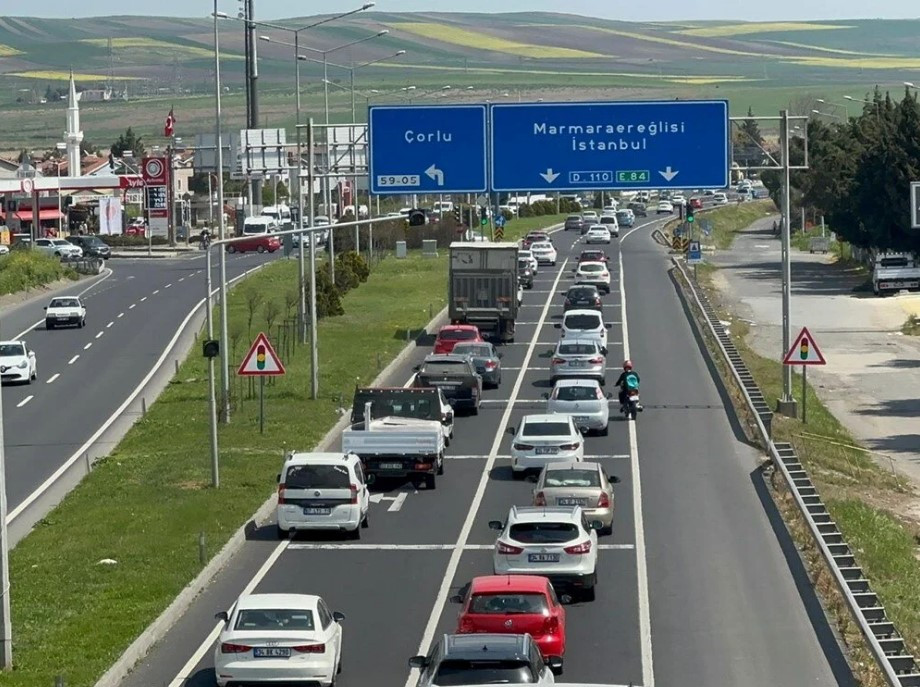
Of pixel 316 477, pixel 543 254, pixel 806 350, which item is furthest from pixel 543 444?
pixel 543 254

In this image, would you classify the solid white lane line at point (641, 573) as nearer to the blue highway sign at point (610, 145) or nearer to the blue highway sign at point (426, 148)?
the blue highway sign at point (610, 145)

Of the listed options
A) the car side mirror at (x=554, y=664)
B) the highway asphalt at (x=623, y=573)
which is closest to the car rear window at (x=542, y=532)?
the highway asphalt at (x=623, y=573)

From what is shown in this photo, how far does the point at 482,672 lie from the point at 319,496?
12.9m

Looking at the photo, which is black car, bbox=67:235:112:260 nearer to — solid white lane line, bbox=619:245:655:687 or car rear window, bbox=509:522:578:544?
solid white lane line, bbox=619:245:655:687

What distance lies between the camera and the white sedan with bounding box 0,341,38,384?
53.9 meters

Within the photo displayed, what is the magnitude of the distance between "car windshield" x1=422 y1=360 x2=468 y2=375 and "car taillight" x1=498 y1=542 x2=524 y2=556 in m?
20.7

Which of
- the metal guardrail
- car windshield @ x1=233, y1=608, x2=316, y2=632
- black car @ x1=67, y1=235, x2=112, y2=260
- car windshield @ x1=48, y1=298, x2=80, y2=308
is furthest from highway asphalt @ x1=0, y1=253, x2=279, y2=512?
car windshield @ x1=233, y1=608, x2=316, y2=632

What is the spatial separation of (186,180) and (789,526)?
5726 inches

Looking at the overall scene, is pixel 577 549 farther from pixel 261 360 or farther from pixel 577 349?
pixel 577 349

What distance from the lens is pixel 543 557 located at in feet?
87.1

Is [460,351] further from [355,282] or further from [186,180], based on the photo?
[186,180]

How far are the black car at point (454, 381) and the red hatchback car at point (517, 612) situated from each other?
24.2 meters

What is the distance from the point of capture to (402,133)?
43.1 m

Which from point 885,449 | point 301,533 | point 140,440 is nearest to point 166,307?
point 140,440
